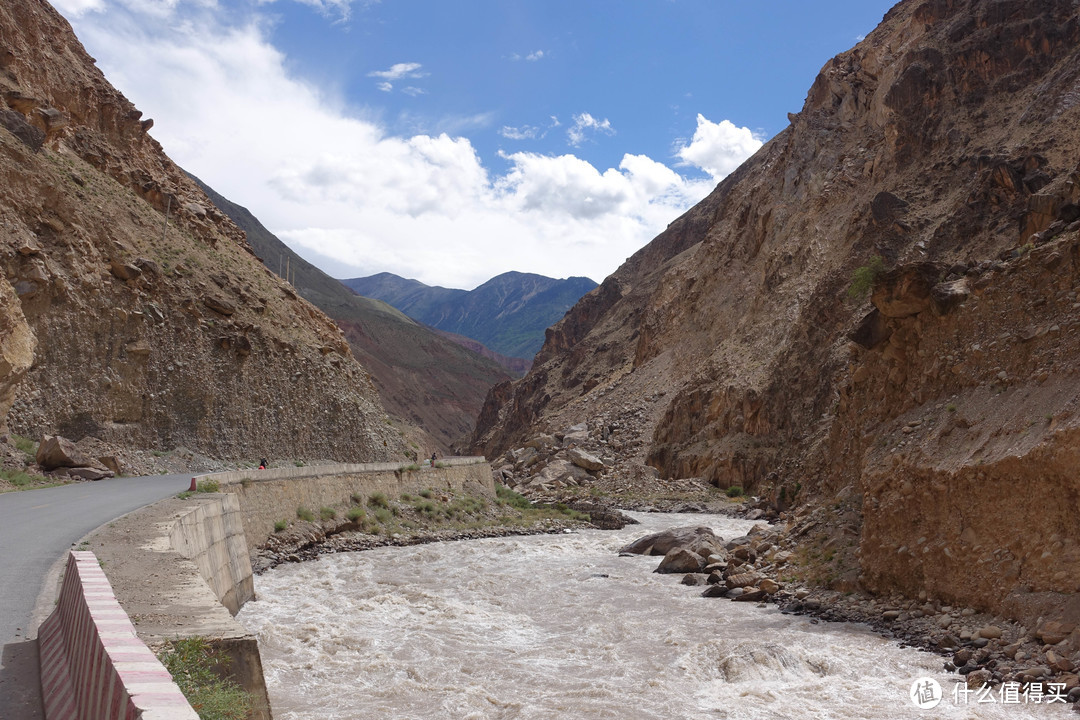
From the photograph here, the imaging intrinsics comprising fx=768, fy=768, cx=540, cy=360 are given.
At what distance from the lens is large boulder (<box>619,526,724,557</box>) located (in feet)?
70.0

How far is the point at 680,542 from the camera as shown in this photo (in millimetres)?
22969

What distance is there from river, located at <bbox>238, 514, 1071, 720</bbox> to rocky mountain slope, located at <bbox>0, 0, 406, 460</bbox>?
15.0 meters

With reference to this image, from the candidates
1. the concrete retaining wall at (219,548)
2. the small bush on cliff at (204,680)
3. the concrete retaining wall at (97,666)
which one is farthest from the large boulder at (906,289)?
the concrete retaining wall at (97,666)

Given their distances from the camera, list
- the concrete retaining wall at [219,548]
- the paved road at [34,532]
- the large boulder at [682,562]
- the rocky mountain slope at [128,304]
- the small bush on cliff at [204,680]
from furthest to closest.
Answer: the rocky mountain slope at [128,304] < the large boulder at [682,562] < the concrete retaining wall at [219,548] < the paved road at [34,532] < the small bush on cliff at [204,680]

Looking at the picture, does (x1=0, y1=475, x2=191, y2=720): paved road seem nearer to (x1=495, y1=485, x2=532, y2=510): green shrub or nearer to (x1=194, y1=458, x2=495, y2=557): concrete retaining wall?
(x1=194, y1=458, x2=495, y2=557): concrete retaining wall

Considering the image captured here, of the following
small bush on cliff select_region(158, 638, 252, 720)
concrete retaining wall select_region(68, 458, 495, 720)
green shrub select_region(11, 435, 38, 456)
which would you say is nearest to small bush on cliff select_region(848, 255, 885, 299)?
concrete retaining wall select_region(68, 458, 495, 720)

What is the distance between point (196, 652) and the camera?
6117 millimetres

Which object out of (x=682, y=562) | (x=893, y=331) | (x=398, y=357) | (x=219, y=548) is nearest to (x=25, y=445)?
A: (x=219, y=548)

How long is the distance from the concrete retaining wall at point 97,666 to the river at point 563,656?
393 centimetres

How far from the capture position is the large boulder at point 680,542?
21.3 meters

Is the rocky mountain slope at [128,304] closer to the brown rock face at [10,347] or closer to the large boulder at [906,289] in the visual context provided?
the brown rock face at [10,347]

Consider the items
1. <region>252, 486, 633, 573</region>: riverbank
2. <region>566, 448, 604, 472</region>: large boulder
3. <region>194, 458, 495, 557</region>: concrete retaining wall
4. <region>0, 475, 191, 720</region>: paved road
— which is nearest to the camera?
<region>0, 475, 191, 720</region>: paved road

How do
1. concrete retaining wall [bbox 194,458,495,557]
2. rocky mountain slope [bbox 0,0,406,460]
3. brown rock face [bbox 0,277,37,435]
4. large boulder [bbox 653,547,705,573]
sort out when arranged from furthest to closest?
rocky mountain slope [bbox 0,0,406,460]
brown rock face [bbox 0,277,37,435]
concrete retaining wall [bbox 194,458,495,557]
large boulder [bbox 653,547,705,573]

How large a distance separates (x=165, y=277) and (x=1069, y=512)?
A: 33628mm
